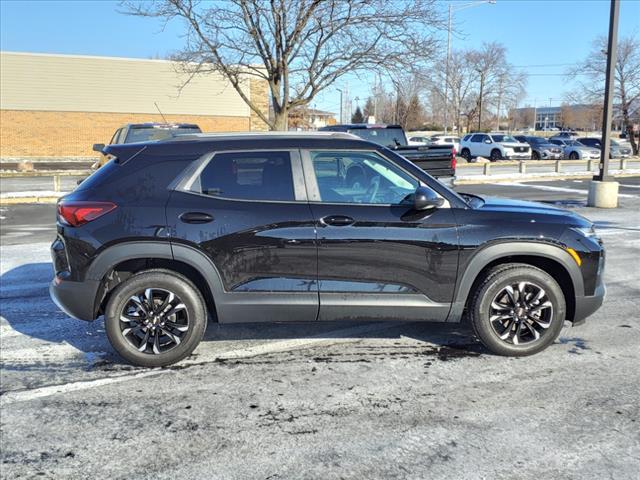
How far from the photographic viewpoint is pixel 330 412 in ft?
12.1

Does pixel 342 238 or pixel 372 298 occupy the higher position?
pixel 342 238

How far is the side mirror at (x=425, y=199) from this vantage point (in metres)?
4.23

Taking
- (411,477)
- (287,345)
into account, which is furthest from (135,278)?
(411,477)

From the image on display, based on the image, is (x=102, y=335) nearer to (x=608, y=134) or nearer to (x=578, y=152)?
(x=608, y=134)

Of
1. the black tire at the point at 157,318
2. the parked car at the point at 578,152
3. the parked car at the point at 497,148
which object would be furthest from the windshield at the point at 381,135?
the parked car at the point at 578,152

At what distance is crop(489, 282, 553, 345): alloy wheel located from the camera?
4.45 meters

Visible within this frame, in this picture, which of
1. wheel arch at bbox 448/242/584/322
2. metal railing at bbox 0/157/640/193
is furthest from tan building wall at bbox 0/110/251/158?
wheel arch at bbox 448/242/584/322

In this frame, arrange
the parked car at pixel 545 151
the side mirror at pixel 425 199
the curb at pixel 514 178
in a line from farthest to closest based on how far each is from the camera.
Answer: the parked car at pixel 545 151, the curb at pixel 514 178, the side mirror at pixel 425 199

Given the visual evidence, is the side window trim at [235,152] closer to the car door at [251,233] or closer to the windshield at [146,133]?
the car door at [251,233]

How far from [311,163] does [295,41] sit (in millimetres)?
10996

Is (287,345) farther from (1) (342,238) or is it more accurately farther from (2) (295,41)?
(2) (295,41)

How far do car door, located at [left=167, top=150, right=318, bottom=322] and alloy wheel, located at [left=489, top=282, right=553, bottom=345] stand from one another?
1.44 metres

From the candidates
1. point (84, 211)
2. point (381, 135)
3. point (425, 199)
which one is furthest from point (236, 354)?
point (381, 135)

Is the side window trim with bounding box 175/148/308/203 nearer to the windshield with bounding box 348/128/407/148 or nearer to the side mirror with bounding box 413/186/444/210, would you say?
the side mirror with bounding box 413/186/444/210
